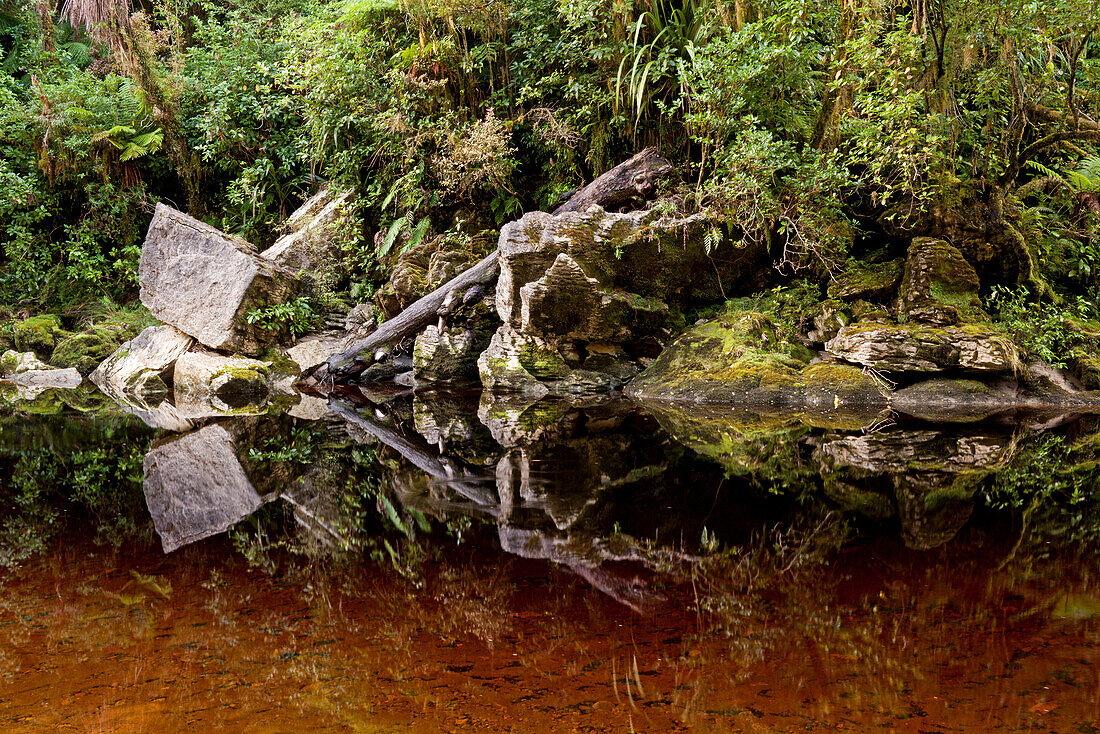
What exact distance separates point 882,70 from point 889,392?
11.6 ft

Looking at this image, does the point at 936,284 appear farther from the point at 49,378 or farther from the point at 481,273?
the point at 49,378

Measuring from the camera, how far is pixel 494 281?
392 inches

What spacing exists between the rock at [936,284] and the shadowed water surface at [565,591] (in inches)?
113

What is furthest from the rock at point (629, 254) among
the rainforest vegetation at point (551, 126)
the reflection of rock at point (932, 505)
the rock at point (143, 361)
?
the rock at point (143, 361)

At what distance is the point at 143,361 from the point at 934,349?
37.8ft

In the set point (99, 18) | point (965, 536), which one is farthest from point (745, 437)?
point (99, 18)

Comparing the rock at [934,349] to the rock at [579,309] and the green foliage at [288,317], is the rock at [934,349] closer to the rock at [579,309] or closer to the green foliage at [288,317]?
the rock at [579,309]

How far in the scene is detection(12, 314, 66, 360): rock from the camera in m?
12.6

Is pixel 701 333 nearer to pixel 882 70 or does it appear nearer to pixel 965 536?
pixel 882 70

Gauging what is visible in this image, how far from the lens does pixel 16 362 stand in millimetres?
12164

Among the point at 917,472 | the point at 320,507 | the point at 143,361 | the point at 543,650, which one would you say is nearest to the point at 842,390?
the point at 917,472

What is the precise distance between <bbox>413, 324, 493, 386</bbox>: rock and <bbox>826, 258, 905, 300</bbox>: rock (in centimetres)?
488

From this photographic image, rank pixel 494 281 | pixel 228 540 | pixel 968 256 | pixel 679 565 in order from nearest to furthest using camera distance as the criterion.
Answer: pixel 679 565 → pixel 228 540 → pixel 968 256 → pixel 494 281

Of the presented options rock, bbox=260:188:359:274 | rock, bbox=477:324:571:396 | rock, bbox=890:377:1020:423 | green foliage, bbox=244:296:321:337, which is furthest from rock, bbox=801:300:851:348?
green foliage, bbox=244:296:321:337
